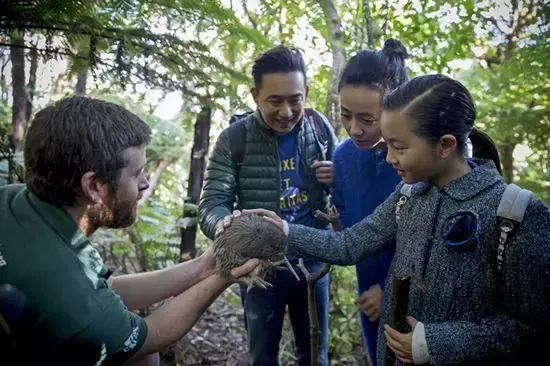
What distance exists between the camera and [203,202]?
3.06 m

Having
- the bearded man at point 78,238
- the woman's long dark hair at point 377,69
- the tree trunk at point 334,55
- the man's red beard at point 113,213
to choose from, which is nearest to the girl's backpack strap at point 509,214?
the woman's long dark hair at point 377,69

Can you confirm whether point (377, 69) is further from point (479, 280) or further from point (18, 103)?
point (18, 103)

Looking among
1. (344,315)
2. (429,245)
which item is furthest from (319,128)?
(344,315)

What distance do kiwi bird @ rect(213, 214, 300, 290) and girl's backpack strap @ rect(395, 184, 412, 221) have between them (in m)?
0.66

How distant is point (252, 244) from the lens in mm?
2580

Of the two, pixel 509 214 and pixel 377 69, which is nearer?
pixel 509 214

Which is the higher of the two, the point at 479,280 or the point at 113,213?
the point at 113,213

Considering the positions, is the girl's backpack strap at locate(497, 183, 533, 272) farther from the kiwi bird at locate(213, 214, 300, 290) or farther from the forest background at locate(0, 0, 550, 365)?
the forest background at locate(0, 0, 550, 365)

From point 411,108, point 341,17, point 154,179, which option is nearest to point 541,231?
point 411,108

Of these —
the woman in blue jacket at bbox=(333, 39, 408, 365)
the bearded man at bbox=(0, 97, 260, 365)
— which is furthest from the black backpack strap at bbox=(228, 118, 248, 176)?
the bearded man at bbox=(0, 97, 260, 365)

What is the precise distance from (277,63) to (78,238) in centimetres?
179

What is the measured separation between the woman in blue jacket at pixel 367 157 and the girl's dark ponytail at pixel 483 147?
0.53 m

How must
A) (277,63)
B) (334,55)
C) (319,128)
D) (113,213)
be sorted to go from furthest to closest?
1. (334,55)
2. (319,128)
3. (277,63)
4. (113,213)

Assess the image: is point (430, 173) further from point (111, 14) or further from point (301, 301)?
point (111, 14)
